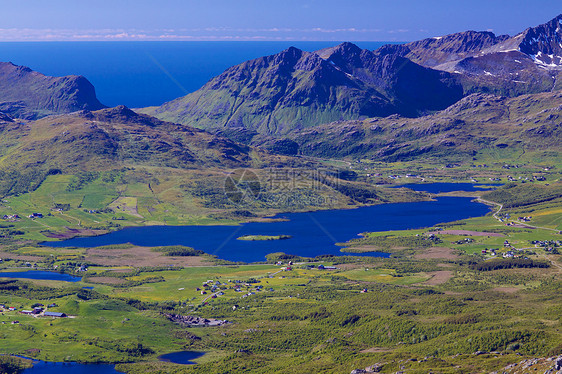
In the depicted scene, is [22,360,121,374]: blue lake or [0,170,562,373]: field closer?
[0,170,562,373]: field

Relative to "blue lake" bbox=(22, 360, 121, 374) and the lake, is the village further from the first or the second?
"blue lake" bbox=(22, 360, 121, 374)

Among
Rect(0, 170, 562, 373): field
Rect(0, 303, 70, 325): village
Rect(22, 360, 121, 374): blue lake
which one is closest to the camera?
Rect(0, 170, 562, 373): field

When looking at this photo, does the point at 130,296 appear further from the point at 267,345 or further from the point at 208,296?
the point at 267,345

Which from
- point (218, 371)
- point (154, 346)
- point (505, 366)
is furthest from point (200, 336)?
point (505, 366)

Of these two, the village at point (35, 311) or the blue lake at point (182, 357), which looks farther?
the village at point (35, 311)

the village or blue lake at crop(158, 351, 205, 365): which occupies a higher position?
the village

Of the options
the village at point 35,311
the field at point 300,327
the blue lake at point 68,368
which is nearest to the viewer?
the field at point 300,327

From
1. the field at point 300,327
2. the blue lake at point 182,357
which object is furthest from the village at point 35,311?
the blue lake at point 182,357

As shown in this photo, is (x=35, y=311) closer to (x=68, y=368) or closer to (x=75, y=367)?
(x=75, y=367)

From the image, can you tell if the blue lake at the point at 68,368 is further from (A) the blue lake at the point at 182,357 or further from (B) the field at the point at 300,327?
(A) the blue lake at the point at 182,357

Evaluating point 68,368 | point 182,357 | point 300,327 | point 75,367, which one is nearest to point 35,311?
point 75,367

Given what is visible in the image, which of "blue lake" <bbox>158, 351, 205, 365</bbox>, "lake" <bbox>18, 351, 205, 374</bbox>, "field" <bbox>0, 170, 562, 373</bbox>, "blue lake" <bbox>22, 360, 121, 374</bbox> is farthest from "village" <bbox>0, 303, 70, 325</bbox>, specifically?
"blue lake" <bbox>158, 351, 205, 365</bbox>
